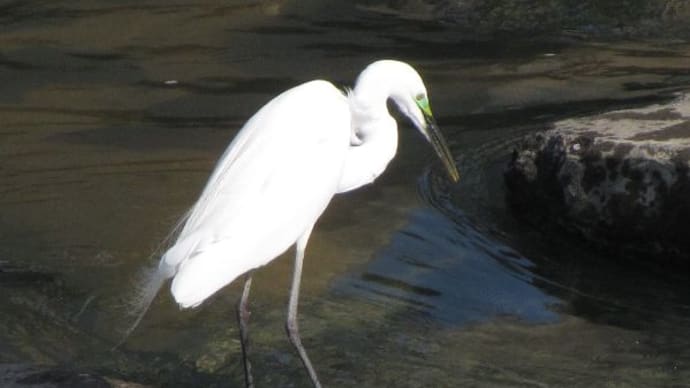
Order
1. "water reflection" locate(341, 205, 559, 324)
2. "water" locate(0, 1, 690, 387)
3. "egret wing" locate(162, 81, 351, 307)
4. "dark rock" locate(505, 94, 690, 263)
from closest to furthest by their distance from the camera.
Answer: "egret wing" locate(162, 81, 351, 307), "water" locate(0, 1, 690, 387), "water reflection" locate(341, 205, 559, 324), "dark rock" locate(505, 94, 690, 263)

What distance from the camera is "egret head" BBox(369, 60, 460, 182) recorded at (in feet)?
14.9

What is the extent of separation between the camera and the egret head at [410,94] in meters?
4.53

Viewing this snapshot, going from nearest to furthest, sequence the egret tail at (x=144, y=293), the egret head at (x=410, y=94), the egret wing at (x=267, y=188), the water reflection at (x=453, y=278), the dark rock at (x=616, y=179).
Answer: the egret wing at (x=267, y=188) < the egret tail at (x=144, y=293) < the egret head at (x=410, y=94) < the water reflection at (x=453, y=278) < the dark rock at (x=616, y=179)

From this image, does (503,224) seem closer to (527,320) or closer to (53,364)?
(527,320)

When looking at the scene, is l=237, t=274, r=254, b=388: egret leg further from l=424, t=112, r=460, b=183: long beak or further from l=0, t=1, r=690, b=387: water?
l=424, t=112, r=460, b=183: long beak

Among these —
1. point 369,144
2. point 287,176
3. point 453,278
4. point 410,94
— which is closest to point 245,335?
point 287,176

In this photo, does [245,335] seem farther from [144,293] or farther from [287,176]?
[287,176]

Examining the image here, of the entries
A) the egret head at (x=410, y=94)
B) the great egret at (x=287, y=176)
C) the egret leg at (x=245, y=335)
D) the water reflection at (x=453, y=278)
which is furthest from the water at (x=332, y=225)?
the egret head at (x=410, y=94)

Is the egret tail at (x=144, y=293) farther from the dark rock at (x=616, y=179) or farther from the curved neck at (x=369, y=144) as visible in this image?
the dark rock at (x=616, y=179)

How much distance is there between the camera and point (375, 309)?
5027mm

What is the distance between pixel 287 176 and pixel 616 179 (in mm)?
1587

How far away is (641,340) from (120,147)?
10.4 feet

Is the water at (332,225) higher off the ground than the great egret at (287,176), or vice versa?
the great egret at (287,176)

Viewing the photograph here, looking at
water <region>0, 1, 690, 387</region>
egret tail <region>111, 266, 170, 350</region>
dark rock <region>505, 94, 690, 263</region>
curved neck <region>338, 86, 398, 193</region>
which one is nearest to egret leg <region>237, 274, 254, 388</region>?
water <region>0, 1, 690, 387</region>
